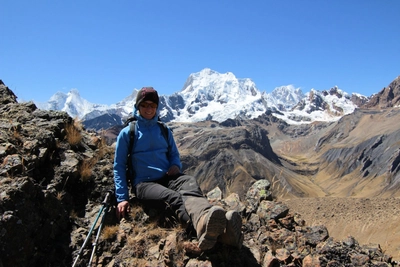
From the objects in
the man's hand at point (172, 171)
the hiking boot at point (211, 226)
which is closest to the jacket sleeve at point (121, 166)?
the man's hand at point (172, 171)

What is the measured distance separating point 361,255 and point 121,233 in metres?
4.33

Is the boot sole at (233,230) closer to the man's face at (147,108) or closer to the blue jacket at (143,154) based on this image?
the blue jacket at (143,154)

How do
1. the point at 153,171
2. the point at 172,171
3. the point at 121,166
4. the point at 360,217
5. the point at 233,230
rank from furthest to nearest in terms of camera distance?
the point at 360,217
the point at 172,171
the point at 153,171
the point at 121,166
the point at 233,230

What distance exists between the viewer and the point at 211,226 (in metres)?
4.54

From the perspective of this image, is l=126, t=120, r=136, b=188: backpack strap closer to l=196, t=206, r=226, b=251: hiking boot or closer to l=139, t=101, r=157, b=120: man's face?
l=139, t=101, r=157, b=120: man's face

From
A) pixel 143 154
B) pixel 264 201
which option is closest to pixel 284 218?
pixel 264 201

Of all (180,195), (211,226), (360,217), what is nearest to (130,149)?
(180,195)

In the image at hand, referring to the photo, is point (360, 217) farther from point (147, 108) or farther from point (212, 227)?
point (212, 227)

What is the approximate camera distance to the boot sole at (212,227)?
4.52m

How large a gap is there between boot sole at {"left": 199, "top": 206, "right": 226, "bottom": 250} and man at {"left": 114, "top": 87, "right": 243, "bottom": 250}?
1.28ft

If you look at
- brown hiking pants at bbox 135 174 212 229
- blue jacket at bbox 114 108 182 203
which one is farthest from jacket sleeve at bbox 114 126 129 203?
brown hiking pants at bbox 135 174 212 229

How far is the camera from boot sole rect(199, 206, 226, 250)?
14.8 feet

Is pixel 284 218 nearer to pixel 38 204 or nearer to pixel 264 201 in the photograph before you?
pixel 264 201

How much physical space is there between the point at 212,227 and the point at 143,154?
2.40 meters
